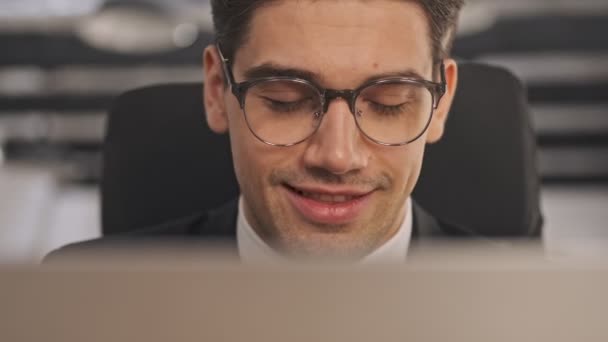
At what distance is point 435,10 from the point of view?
0.92 m

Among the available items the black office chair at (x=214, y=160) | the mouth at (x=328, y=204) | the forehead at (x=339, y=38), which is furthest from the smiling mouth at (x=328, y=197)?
the black office chair at (x=214, y=160)

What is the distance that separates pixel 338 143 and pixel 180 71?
2283 millimetres

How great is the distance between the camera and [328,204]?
88cm

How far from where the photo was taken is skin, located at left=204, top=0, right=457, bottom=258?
2.77 ft

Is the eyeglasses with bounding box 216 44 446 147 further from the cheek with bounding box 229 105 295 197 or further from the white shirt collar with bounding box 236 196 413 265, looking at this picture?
the white shirt collar with bounding box 236 196 413 265

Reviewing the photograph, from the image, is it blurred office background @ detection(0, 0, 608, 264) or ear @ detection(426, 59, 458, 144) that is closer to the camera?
ear @ detection(426, 59, 458, 144)

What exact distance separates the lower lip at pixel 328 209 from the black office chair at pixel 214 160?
26 cm

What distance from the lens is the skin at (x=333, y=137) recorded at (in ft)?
2.77

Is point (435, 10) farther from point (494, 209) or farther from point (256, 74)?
point (494, 209)

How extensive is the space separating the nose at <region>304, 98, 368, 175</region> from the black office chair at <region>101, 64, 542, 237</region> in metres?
0.32

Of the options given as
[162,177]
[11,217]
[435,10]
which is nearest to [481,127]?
[435,10]

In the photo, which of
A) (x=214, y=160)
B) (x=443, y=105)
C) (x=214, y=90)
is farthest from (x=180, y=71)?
(x=443, y=105)

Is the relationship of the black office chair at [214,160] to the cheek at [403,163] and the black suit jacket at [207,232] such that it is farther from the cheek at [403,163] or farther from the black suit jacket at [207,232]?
the cheek at [403,163]


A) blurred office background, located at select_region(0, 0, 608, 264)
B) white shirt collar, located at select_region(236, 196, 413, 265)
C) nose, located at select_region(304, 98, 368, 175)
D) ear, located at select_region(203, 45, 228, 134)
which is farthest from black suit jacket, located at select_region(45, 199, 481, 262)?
blurred office background, located at select_region(0, 0, 608, 264)
